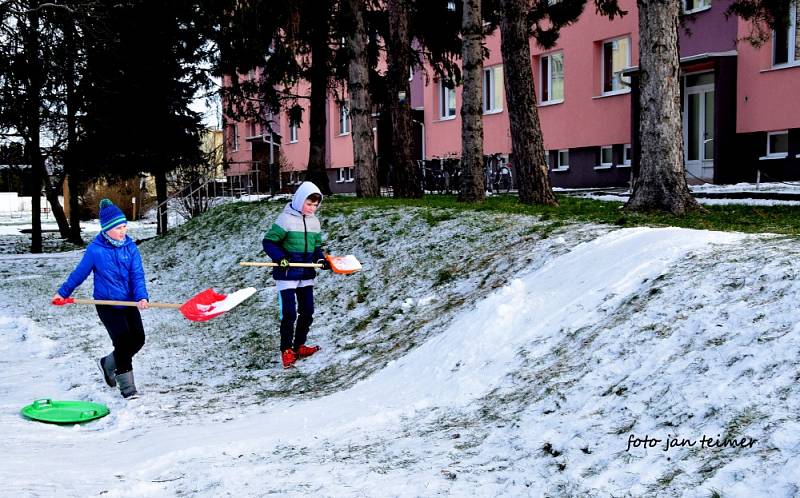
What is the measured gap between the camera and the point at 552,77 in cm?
2847

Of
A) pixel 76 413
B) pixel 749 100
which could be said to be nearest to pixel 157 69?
pixel 749 100

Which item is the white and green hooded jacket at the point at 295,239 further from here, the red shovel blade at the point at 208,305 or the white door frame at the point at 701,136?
the white door frame at the point at 701,136

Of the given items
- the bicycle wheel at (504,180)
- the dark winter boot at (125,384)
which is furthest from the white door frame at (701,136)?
the dark winter boot at (125,384)

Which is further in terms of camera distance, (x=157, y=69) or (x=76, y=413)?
(x=157, y=69)

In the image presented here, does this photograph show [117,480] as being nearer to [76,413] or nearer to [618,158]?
[76,413]

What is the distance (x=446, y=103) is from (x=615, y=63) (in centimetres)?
862

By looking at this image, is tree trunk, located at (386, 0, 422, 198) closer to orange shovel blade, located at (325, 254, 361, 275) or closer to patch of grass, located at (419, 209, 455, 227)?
patch of grass, located at (419, 209, 455, 227)

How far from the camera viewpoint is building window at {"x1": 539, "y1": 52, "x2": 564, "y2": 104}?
28.1 meters

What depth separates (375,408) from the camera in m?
6.28

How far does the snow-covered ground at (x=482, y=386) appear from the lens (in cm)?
433

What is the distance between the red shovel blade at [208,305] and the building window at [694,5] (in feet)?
60.4

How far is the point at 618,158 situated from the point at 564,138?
2.35m

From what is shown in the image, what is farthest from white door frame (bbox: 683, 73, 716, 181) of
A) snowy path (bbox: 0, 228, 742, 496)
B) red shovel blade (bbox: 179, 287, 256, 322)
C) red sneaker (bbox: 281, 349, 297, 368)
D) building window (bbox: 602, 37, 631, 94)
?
red shovel blade (bbox: 179, 287, 256, 322)

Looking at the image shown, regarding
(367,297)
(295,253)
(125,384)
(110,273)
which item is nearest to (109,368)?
(125,384)
